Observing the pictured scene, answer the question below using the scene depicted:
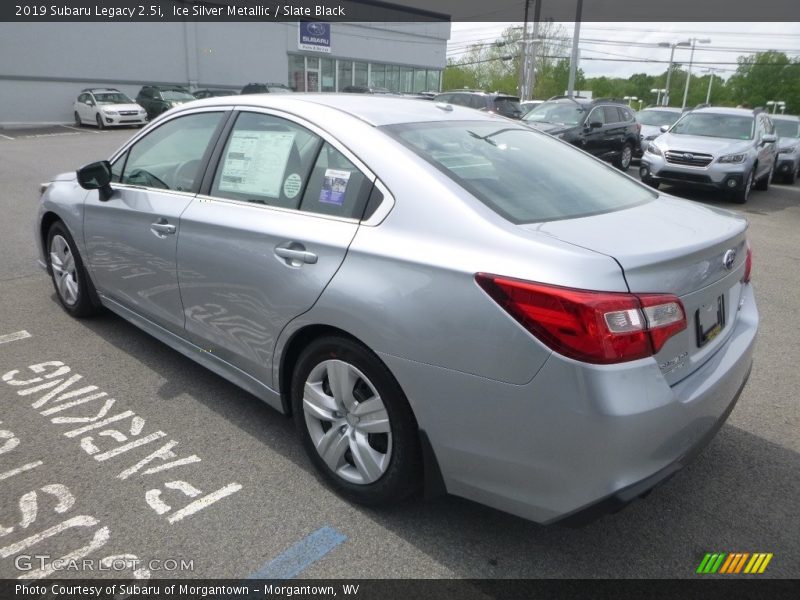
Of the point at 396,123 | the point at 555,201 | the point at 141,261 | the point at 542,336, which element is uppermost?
the point at 396,123

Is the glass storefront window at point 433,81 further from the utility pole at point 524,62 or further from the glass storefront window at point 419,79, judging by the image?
the utility pole at point 524,62

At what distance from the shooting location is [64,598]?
222 cm

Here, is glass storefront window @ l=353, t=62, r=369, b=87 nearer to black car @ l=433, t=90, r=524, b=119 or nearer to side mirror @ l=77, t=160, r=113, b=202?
black car @ l=433, t=90, r=524, b=119

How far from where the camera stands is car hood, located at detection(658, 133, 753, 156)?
11.3 meters

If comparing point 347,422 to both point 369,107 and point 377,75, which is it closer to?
point 369,107

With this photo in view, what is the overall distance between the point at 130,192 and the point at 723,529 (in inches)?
141

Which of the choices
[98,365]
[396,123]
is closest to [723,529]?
[396,123]

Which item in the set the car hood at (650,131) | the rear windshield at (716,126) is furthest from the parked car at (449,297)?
the car hood at (650,131)

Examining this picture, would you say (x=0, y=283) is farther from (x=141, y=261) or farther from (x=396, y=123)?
(x=396, y=123)

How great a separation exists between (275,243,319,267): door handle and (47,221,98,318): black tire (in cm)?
238

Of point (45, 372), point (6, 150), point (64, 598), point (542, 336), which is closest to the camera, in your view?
point (542, 336)

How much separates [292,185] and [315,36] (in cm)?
3725

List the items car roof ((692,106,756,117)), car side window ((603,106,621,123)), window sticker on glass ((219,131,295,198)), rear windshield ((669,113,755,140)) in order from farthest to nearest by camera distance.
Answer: car side window ((603,106,621,123)) → car roof ((692,106,756,117)) → rear windshield ((669,113,755,140)) → window sticker on glass ((219,131,295,198))

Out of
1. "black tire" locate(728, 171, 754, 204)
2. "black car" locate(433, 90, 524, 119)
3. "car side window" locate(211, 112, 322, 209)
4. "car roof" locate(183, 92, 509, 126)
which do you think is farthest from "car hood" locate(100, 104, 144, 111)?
"car side window" locate(211, 112, 322, 209)
